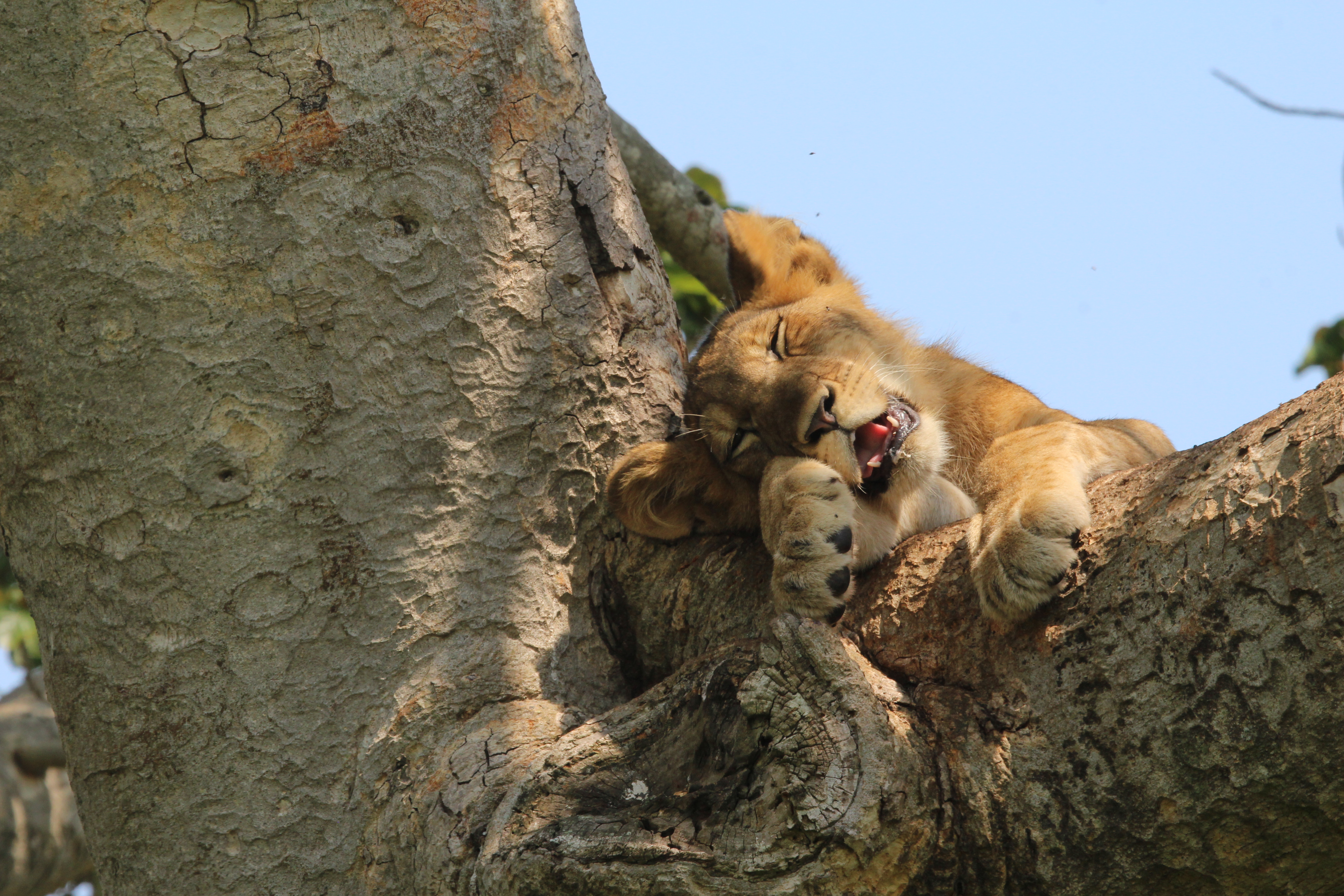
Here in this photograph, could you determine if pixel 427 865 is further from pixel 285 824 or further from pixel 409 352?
pixel 409 352

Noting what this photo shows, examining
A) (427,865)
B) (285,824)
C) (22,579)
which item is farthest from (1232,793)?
(22,579)

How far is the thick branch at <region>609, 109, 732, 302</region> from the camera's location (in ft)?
16.3

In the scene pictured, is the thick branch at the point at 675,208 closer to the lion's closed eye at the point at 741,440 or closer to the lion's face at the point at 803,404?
the lion's face at the point at 803,404

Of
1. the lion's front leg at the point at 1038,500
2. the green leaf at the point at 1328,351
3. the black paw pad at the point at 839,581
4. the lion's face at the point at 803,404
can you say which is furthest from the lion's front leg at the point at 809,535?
the green leaf at the point at 1328,351

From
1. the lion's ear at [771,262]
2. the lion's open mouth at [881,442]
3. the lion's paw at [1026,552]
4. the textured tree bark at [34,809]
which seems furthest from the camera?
the textured tree bark at [34,809]

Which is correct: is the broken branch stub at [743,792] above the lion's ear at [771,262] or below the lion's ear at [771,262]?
below

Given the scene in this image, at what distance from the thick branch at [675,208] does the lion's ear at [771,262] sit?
33cm

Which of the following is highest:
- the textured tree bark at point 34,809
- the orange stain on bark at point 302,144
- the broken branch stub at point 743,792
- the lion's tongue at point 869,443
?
the orange stain on bark at point 302,144

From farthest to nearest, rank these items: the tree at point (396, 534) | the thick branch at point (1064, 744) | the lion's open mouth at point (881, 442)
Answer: the lion's open mouth at point (881, 442) → the tree at point (396, 534) → the thick branch at point (1064, 744)

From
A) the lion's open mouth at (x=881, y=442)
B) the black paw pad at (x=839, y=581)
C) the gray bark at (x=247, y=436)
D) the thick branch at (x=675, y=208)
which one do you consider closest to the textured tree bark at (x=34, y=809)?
the gray bark at (x=247, y=436)

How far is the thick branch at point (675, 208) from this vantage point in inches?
195

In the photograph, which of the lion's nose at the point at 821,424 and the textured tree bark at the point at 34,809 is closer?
the lion's nose at the point at 821,424

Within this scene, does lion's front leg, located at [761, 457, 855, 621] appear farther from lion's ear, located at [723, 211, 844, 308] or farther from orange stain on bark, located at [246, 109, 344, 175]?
orange stain on bark, located at [246, 109, 344, 175]

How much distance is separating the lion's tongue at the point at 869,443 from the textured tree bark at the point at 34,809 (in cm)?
409
